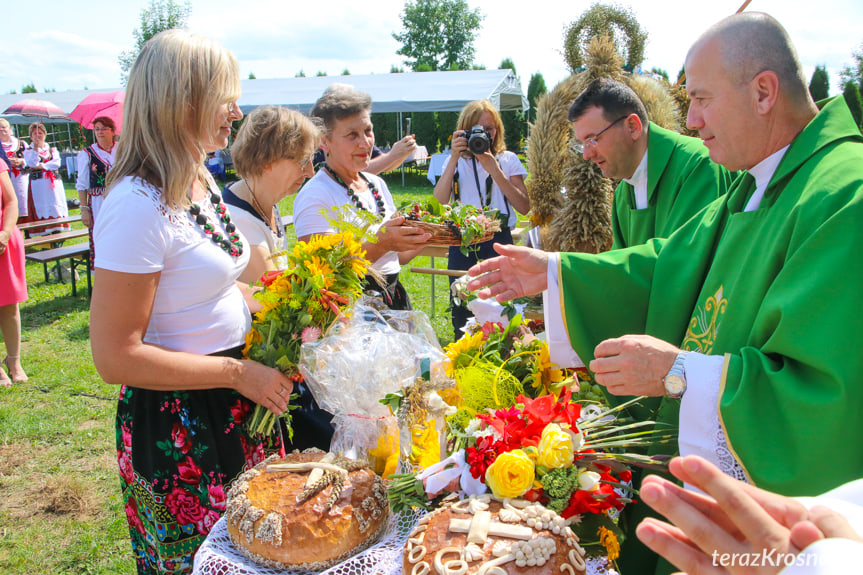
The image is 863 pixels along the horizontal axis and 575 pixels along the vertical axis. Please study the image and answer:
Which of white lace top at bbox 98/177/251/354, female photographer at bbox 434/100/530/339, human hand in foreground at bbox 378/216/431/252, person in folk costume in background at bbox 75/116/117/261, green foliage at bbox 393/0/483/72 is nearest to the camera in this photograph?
white lace top at bbox 98/177/251/354

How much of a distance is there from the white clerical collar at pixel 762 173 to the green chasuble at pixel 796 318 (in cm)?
4

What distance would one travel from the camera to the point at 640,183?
9.78 ft

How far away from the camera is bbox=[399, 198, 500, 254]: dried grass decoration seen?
3.24m

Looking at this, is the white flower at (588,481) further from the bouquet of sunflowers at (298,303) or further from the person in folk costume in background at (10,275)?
the person in folk costume in background at (10,275)

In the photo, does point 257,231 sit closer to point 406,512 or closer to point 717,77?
point 406,512

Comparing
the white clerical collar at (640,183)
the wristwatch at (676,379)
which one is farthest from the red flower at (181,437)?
the white clerical collar at (640,183)

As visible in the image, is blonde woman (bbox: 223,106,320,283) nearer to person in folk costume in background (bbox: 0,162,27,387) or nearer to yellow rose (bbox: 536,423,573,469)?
yellow rose (bbox: 536,423,573,469)

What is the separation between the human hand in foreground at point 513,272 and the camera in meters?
2.06

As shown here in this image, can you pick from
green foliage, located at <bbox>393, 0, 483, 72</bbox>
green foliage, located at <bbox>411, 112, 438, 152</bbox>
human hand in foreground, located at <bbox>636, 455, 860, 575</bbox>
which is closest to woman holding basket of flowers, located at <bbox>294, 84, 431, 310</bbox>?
human hand in foreground, located at <bbox>636, 455, 860, 575</bbox>

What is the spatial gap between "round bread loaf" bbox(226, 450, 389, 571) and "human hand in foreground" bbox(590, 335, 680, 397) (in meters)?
0.70

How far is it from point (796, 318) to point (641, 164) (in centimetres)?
184

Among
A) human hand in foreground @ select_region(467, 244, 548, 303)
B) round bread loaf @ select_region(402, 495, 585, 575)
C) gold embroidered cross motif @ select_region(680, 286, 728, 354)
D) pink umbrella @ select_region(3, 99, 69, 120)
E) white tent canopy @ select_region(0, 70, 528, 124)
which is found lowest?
round bread loaf @ select_region(402, 495, 585, 575)

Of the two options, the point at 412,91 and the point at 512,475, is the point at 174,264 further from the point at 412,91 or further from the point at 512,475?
the point at 412,91

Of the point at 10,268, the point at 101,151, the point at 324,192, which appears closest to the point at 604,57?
the point at 324,192
